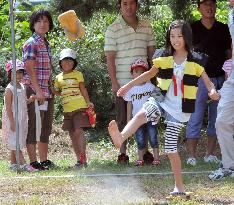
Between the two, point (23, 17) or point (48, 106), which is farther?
point (23, 17)

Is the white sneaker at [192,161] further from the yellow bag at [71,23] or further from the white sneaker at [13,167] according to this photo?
the yellow bag at [71,23]

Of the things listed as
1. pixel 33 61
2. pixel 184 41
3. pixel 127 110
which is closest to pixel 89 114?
pixel 127 110

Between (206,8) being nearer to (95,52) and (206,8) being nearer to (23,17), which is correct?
(95,52)

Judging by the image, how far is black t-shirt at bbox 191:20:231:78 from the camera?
7.75 m

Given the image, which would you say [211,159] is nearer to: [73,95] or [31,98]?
[73,95]

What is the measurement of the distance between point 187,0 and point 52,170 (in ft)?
9.67

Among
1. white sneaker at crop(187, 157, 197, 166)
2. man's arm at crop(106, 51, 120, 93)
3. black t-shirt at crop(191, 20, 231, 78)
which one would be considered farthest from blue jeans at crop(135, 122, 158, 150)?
black t-shirt at crop(191, 20, 231, 78)

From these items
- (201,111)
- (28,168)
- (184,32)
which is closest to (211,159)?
(201,111)

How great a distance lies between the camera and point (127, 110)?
7746mm

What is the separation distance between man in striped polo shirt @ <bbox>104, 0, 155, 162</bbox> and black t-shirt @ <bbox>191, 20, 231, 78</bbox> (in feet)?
1.84

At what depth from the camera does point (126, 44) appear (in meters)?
A: 7.77

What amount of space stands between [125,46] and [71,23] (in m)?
0.79

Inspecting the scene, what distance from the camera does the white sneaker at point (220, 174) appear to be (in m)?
6.54

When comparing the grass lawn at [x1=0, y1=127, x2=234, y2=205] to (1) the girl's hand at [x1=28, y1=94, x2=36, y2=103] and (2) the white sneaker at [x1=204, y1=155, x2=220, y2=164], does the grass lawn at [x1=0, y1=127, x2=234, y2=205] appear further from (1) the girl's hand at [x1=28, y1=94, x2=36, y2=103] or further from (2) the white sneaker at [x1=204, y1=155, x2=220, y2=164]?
(1) the girl's hand at [x1=28, y1=94, x2=36, y2=103]
